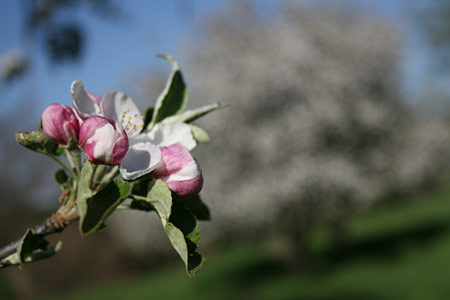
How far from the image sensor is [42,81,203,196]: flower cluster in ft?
2.88

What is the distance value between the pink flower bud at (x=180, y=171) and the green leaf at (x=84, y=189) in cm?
13

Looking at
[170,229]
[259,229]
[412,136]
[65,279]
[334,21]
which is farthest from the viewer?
[65,279]

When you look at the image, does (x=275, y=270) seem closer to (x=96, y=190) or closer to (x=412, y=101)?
(x=412, y=101)

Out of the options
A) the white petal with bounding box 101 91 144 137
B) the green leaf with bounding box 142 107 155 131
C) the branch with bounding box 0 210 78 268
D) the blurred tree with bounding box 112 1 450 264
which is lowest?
the branch with bounding box 0 210 78 268

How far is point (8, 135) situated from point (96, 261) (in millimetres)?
5964

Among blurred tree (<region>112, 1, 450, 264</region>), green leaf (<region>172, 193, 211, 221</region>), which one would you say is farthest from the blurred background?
green leaf (<region>172, 193, 211, 221</region>)

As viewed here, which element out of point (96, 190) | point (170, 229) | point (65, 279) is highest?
point (65, 279)

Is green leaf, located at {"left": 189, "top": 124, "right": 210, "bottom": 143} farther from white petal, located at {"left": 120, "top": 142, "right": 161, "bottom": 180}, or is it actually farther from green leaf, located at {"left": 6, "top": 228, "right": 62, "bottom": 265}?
green leaf, located at {"left": 6, "top": 228, "right": 62, "bottom": 265}

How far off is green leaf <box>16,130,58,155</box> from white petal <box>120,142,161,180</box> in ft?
0.66

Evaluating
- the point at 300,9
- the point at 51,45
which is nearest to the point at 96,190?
the point at 51,45

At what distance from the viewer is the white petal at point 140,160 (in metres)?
0.88

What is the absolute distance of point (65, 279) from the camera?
18031mm

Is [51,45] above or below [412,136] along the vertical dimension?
below

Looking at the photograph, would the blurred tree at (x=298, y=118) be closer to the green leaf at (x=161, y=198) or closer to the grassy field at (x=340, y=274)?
the grassy field at (x=340, y=274)
